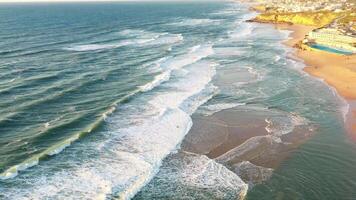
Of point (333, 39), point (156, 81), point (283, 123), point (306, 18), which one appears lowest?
point (283, 123)

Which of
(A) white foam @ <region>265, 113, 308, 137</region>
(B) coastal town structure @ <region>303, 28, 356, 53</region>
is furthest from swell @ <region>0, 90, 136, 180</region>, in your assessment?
(B) coastal town structure @ <region>303, 28, 356, 53</region>

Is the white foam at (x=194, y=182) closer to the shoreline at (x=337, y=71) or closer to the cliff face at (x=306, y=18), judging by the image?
the shoreline at (x=337, y=71)

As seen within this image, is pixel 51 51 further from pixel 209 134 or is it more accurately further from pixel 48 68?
pixel 209 134

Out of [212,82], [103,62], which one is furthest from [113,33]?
[212,82]

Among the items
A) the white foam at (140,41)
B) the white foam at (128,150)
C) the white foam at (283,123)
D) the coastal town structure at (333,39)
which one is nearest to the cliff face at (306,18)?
the coastal town structure at (333,39)

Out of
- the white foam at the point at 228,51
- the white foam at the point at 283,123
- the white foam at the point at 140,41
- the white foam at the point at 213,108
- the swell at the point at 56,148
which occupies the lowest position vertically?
the white foam at the point at 283,123

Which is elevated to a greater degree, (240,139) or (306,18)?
(306,18)

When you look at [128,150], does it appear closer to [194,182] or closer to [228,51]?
[194,182]

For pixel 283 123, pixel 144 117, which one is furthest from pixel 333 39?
pixel 144 117
